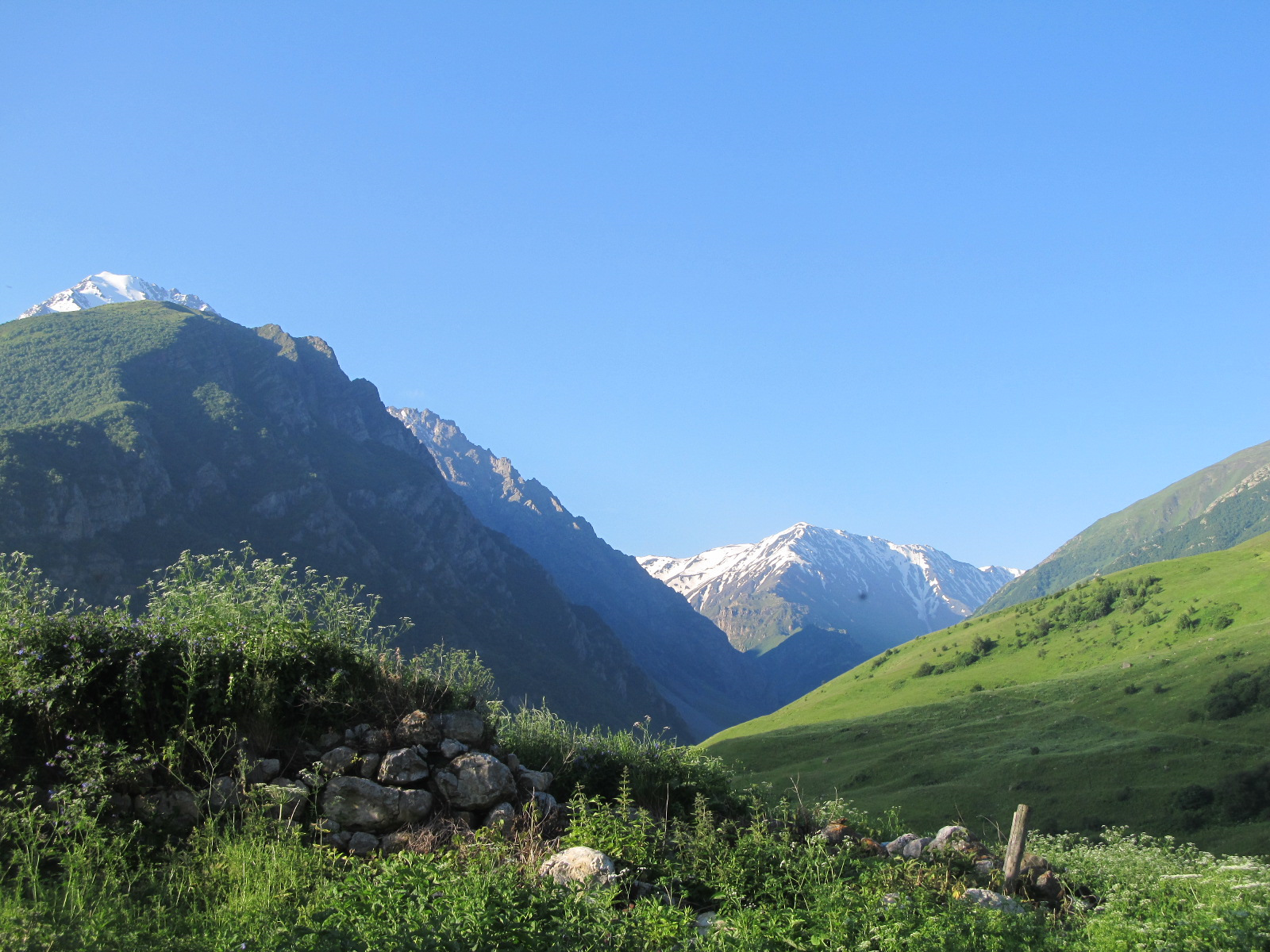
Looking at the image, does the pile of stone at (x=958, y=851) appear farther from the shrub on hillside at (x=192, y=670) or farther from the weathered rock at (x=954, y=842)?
the shrub on hillside at (x=192, y=670)

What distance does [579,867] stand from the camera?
7809mm

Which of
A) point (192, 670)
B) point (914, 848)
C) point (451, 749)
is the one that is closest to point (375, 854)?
point (451, 749)

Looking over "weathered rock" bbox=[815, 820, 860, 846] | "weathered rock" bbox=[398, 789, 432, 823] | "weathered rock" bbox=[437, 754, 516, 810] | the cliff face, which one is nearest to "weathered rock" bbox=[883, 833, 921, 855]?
"weathered rock" bbox=[815, 820, 860, 846]

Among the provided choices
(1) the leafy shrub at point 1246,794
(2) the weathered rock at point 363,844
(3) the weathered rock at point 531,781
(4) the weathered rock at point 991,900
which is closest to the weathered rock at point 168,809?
(2) the weathered rock at point 363,844

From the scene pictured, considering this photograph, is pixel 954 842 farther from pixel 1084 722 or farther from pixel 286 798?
pixel 1084 722

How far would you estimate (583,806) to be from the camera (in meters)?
8.98

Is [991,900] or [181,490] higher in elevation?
[181,490]

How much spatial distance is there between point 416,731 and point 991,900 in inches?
276

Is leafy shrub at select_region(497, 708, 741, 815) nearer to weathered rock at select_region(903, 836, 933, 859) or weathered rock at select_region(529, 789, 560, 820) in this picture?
weathered rock at select_region(529, 789, 560, 820)

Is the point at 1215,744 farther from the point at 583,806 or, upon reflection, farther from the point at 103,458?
the point at 103,458

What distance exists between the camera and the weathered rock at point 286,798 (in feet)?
28.5

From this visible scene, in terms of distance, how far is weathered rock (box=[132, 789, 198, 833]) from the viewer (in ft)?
27.5

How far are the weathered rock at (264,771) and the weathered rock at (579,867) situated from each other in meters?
3.51

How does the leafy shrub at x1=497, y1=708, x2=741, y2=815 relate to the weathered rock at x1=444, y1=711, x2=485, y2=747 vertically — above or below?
below
